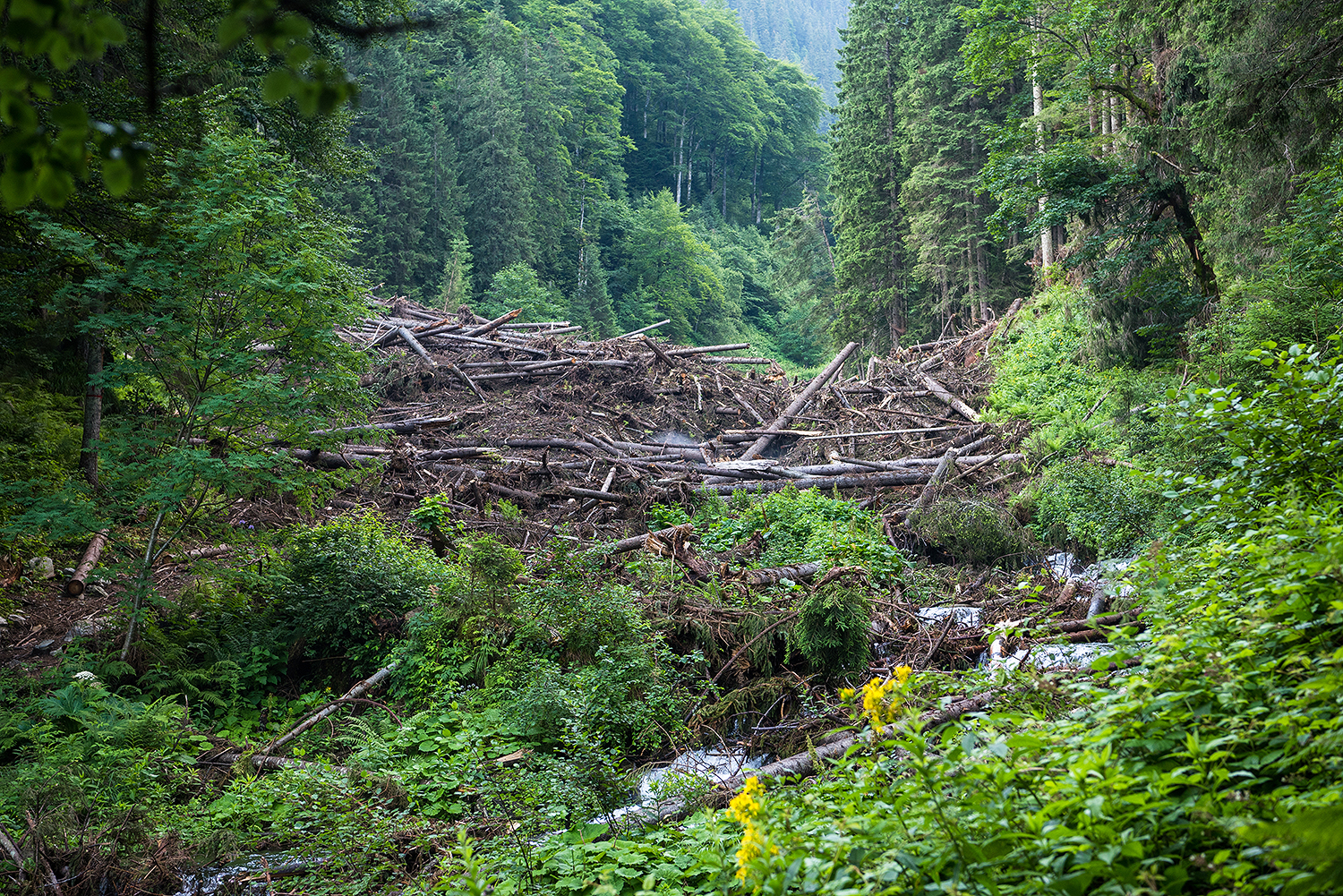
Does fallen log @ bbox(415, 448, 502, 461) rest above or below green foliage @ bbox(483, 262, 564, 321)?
below

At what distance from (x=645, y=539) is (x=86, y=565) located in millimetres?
6330

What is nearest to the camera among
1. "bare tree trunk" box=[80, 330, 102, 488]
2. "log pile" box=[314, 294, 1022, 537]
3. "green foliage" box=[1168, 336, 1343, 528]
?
"green foliage" box=[1168, 336, 1343, 528]

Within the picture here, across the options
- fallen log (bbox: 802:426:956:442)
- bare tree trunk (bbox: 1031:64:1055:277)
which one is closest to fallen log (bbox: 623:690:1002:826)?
fallen log (bbox: 802:426:956:442)

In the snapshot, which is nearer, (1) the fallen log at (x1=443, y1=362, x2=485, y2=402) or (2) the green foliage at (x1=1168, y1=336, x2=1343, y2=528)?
(2) the green foliage at (x1=1168, y1=336, x2=1343, y2=528)

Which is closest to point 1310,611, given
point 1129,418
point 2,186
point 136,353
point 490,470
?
point 2,186

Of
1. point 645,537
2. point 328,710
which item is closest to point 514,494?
point 645,537

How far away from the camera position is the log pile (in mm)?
11953

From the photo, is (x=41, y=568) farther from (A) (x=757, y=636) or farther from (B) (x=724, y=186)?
(B) (x=724, y=186)

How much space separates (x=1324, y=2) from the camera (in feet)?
25.8

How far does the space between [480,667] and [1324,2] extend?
36.0 ft

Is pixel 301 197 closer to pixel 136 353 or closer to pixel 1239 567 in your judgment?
pixel 136 353

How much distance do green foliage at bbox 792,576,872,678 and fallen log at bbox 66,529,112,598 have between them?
272 inches

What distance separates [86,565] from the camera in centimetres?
836

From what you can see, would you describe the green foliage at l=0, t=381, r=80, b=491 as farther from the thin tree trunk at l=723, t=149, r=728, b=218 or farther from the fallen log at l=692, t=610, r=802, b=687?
the thin tree trunk at l=723, t=149, r=728, b=218
